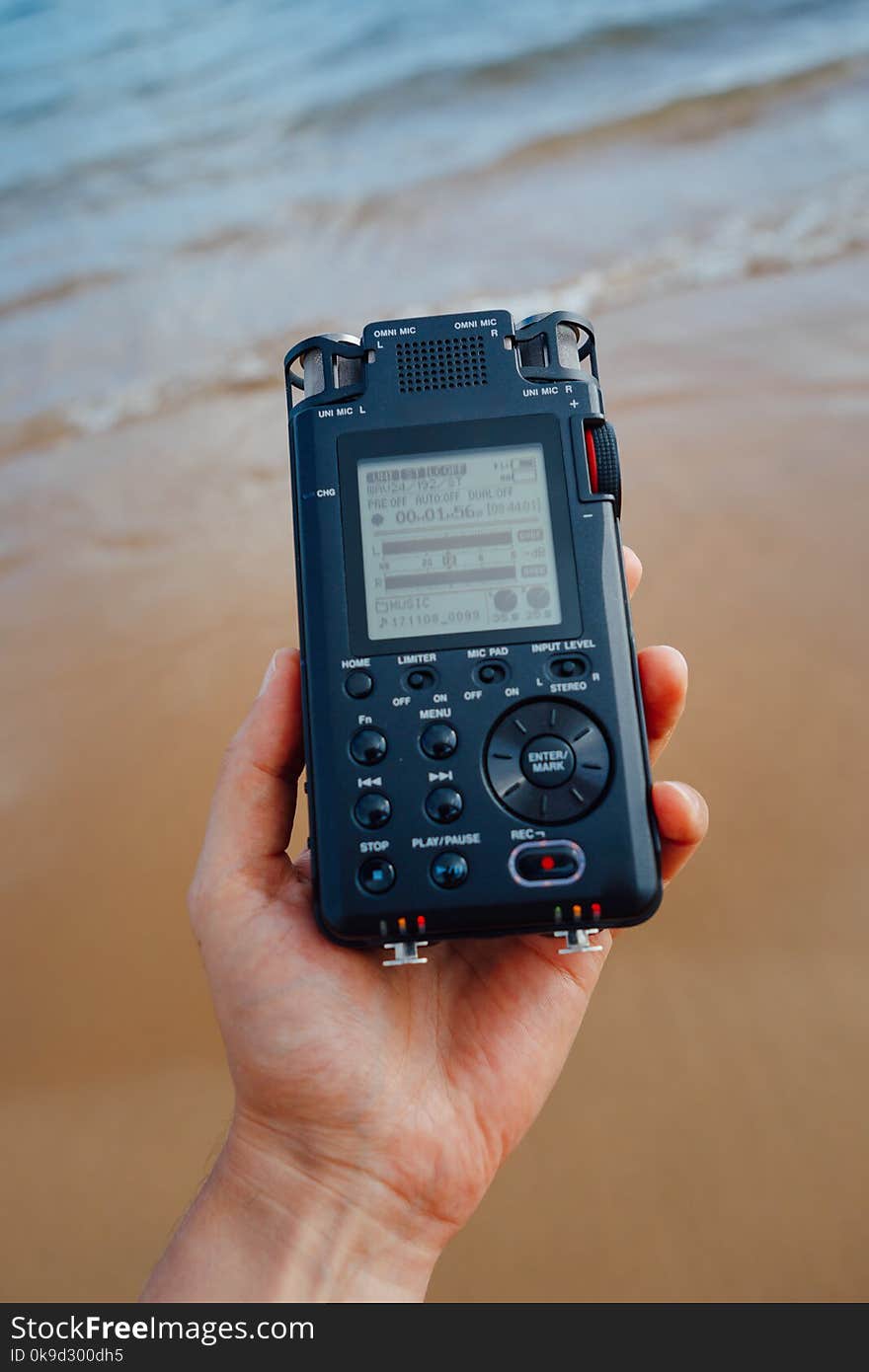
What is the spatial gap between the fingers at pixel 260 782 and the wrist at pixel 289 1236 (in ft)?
1.69

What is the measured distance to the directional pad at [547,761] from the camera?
6.34 ft

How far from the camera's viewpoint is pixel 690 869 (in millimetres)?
2865

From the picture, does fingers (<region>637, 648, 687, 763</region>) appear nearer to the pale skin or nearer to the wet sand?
the pale skin

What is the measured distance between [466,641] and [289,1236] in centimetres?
114

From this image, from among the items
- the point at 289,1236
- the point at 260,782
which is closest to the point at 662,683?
the point at 260,782

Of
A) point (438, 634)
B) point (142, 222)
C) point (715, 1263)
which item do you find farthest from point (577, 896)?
point (142, 222)

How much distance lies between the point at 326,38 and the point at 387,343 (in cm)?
1117

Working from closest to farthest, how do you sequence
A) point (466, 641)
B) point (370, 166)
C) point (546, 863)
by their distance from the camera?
1. point (546, 863)
2. point (466, 641)
3. point (370, 166)

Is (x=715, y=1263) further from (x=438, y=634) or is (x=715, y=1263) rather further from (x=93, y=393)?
(x=93, y=393)

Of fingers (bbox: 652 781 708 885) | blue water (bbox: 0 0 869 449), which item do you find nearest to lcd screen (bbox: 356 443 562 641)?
fingers (bbox: 652 781 708 885)

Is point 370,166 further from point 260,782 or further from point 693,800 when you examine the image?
point 693,800

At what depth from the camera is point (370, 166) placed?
8211mm

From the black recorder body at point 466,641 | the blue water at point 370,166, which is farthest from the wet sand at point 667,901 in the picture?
the blue water at point 370,166

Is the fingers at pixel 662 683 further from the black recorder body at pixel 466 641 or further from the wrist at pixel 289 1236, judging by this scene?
the wrist at pixel 289 1236
